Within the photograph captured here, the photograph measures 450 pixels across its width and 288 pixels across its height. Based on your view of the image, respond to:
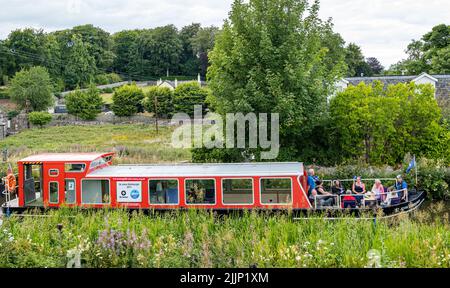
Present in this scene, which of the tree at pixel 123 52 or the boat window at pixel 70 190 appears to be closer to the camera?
the boat window at pixel 70 190

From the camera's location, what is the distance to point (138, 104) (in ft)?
215

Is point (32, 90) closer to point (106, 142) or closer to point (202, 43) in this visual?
point (106, 142)

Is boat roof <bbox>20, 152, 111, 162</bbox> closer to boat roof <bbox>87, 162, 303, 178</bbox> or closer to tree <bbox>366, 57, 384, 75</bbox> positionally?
boat roof <bbox>87, 162, 303, 178</bbox>

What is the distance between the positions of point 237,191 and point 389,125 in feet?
28.0

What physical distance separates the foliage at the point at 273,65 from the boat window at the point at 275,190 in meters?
3.97

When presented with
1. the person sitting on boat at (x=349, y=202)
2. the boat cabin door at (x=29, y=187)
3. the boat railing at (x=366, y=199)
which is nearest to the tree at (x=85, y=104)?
the boat cabin door at (x=29, y=187)

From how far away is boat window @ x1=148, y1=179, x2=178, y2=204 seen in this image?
17.3m

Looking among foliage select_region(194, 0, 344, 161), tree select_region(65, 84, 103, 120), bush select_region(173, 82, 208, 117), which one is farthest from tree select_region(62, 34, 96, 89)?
foliage select_region(194, 0, 344, 161)

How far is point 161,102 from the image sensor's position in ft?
206

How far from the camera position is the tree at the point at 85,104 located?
206 feet

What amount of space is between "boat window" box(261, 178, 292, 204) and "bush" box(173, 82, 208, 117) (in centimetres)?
4419

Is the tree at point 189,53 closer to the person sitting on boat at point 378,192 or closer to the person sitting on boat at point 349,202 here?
the person sitting on boat at point 378,192

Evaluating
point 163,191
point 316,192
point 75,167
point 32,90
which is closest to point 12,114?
point 32,90

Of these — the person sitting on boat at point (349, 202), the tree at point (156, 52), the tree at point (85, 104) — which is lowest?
the person sitting on boat at point (349, 202)
